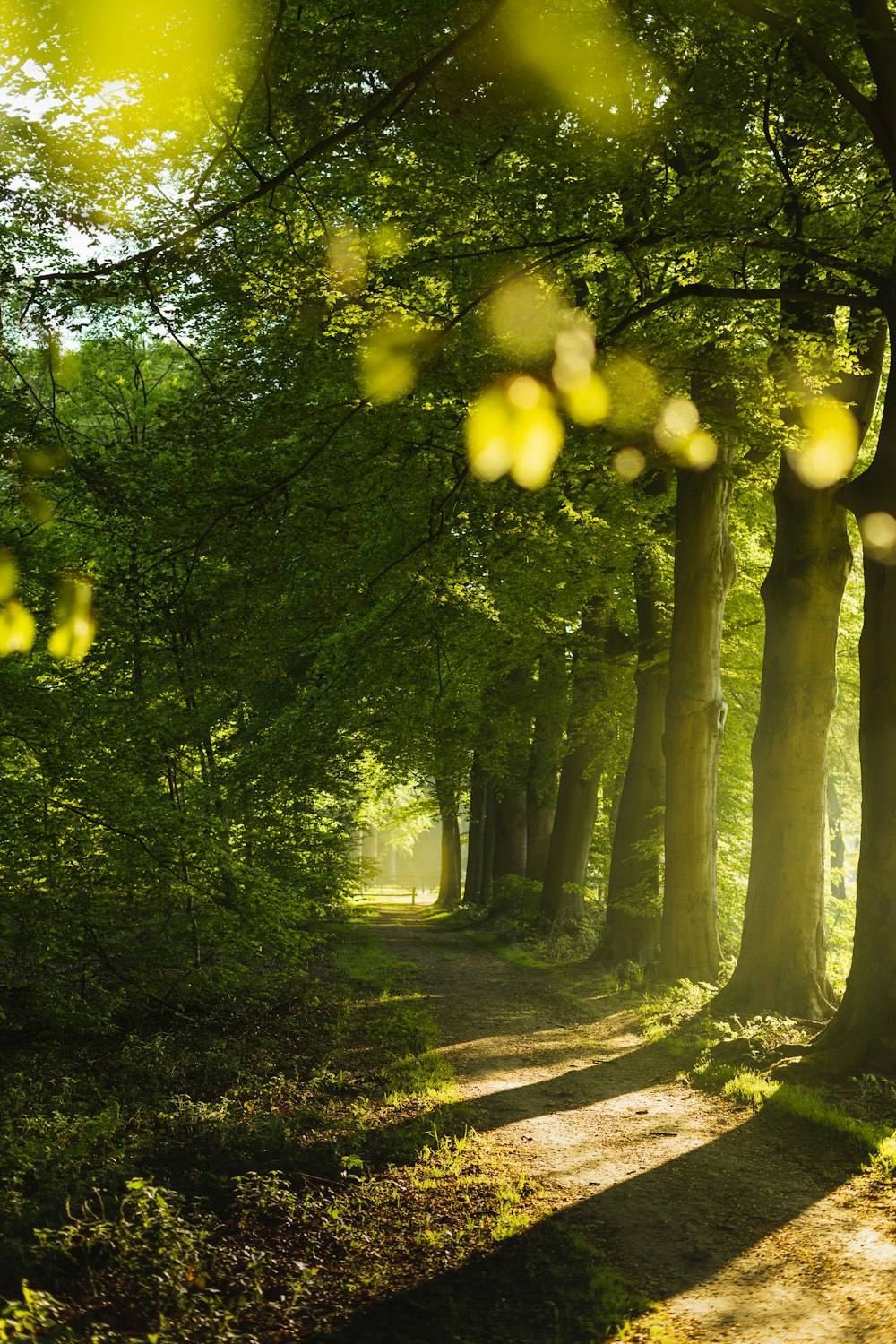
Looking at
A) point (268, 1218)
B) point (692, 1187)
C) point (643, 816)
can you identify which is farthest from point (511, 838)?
point (268, 1218)

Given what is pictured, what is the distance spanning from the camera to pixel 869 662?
8.71 m

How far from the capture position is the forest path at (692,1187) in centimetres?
465

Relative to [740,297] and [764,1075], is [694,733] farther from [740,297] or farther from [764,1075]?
[740,297]

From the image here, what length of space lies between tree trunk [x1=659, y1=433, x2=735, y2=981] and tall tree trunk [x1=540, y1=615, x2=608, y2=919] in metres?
4.83

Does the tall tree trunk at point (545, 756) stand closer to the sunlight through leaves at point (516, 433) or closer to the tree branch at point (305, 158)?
the sunlight through leaves at point (516, 433)

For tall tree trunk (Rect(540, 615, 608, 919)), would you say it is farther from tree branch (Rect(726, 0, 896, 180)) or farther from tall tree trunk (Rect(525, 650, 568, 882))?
tree branch (Rect(726, 0, 896, 180))

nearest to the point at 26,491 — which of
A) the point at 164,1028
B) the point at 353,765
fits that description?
the point at 164,1028

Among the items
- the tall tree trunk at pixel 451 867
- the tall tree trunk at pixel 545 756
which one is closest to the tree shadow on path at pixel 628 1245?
the tall tree trunk at pixel 545 756

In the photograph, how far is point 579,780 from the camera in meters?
20.5

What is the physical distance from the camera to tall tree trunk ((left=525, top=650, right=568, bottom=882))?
21391 millimetres

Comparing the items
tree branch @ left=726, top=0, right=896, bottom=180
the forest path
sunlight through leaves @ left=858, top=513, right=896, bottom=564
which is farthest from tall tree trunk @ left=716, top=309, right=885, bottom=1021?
tree branch @ left=726, top=0, right=896, bottom=180

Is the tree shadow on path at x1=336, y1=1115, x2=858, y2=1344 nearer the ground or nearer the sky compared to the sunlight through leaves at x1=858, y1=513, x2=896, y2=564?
nearer the ground

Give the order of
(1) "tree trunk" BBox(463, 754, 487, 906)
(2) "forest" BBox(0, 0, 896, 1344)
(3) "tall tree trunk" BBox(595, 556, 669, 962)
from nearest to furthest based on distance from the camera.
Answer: (2) "forest" BBox(0, 0, 896, 1344)
(3) "tall tree trunk" BBox(595, 556, 669, 962)
(1) "tree trunk" BBox(463, 754, 487, 906)

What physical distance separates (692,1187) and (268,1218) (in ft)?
9.08
